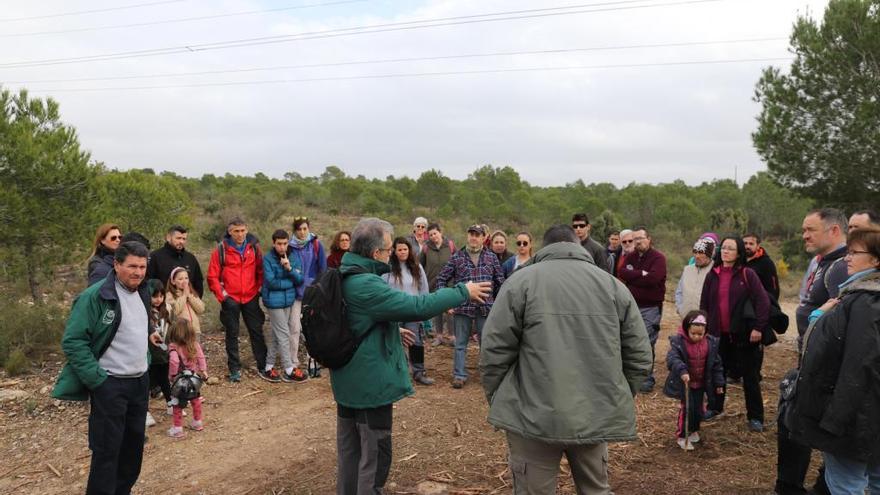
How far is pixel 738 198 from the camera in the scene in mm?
36188

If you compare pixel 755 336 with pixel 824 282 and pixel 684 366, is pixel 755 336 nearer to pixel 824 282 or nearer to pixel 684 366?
pixel 684 366

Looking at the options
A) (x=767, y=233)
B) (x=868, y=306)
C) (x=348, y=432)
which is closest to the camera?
(x=868, y=306)

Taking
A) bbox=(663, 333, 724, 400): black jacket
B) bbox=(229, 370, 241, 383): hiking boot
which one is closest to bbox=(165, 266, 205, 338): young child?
bbox=(229, 370, 241, 383): hiking boot

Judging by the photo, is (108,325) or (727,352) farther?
(727,352)

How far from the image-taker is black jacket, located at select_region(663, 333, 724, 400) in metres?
4.40

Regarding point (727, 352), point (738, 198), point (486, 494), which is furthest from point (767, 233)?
point (486, 494)

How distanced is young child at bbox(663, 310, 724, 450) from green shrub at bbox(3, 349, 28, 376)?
6858 millimetres

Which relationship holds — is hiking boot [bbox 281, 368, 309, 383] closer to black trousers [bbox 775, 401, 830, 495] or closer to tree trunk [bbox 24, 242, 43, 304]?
black trousers [bbox 775, 401, 830, 495]

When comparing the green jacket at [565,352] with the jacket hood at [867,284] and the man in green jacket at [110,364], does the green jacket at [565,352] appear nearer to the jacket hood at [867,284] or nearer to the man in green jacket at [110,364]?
the jacket hood at [867,284]

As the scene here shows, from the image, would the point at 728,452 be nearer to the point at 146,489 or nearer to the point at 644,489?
the point at 644,489

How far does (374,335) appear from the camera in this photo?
3014 mm

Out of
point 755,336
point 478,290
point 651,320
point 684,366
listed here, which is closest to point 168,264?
point 478,290

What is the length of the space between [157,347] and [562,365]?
3.83 m

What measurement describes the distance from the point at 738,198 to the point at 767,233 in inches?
125
